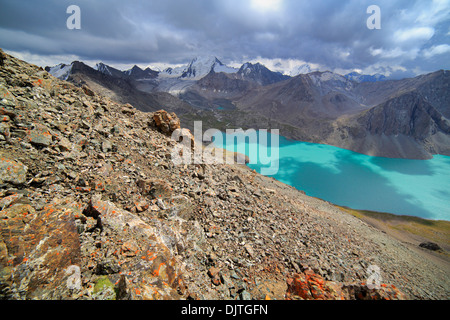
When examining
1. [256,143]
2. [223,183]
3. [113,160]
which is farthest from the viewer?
[256,143]

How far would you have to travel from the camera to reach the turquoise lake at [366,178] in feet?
220

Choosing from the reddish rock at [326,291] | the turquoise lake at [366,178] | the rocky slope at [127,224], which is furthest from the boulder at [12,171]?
the turquoise lake at [366,178]

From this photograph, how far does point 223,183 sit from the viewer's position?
43.8 ft

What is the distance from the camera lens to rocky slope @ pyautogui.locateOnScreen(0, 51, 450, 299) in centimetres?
475

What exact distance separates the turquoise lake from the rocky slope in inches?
2498

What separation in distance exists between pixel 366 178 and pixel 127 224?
11130 cm

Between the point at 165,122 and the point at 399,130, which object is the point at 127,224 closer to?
the point at 165,122

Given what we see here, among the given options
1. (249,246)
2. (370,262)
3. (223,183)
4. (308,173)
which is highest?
(308,173)

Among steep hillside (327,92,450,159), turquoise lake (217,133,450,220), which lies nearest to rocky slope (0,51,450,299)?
turquoise lake (217,133,450,220)

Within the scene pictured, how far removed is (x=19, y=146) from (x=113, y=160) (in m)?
3.16

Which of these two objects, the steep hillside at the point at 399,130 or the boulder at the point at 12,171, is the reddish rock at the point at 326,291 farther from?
the steep hillside at the point at 399,130

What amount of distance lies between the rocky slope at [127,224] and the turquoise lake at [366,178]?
63460 mm
